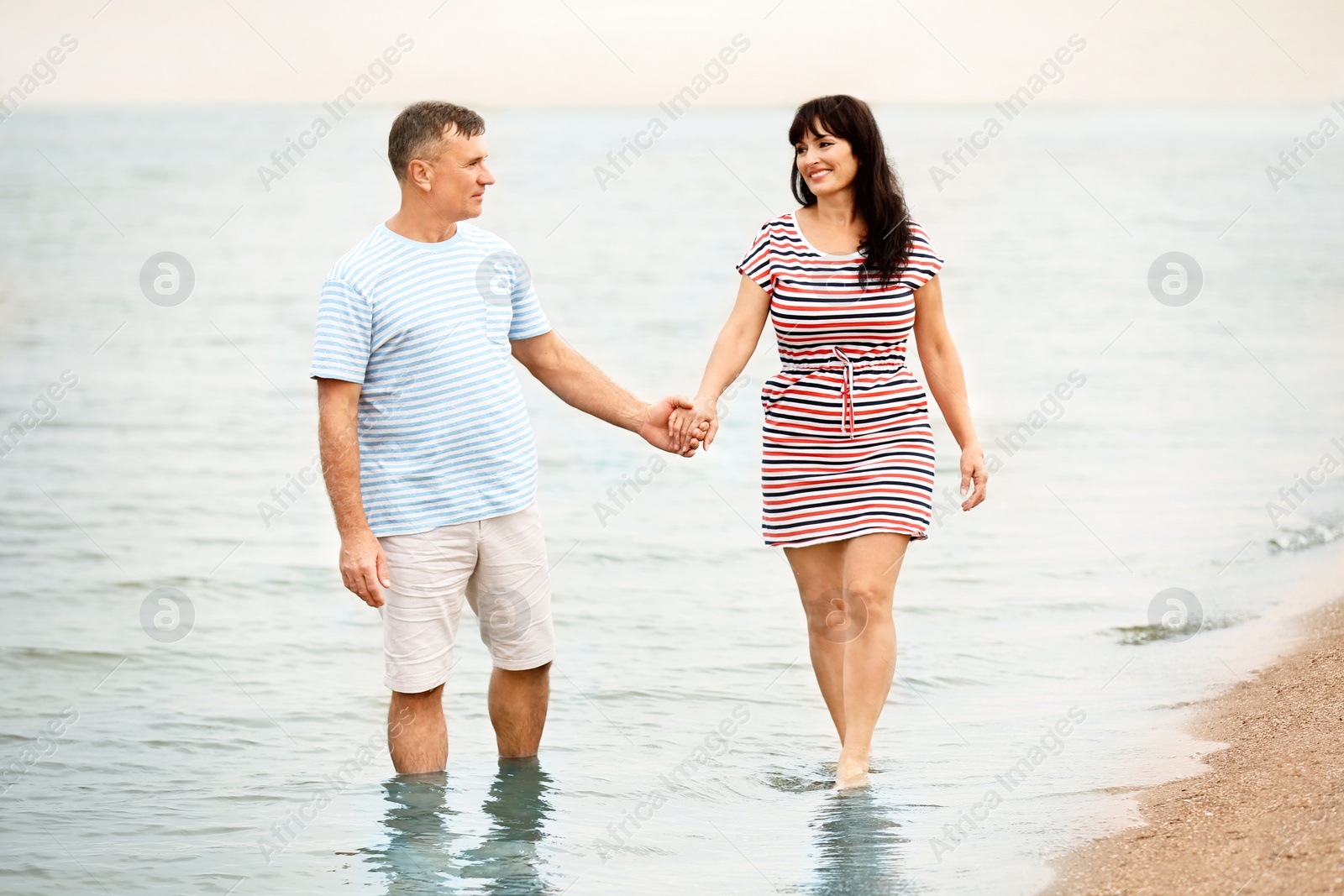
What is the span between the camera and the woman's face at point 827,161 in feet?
13.2

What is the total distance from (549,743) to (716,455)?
5.35 meters

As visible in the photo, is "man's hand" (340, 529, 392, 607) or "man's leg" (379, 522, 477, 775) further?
"man's leg" (379, 522, 477, 775)

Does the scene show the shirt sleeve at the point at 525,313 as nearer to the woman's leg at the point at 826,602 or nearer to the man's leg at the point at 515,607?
the man's leg at the point at 515,607

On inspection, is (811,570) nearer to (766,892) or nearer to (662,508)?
(766,892)

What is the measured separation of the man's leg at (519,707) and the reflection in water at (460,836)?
0.07 m

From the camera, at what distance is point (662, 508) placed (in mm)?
8719

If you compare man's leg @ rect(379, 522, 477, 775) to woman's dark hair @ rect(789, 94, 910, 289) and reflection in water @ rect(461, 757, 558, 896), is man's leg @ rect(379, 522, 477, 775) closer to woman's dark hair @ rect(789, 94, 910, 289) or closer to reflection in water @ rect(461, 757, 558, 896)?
reflection in water @ rect(461, 757, 558, 896)

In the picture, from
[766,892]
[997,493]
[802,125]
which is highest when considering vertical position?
[802,125]

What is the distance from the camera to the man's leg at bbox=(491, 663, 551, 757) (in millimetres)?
4332

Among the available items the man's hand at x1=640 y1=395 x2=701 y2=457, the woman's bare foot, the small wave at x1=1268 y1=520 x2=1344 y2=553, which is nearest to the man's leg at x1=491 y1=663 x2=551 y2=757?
the man's hand at x1=640 y1=395 x2=701 y2=457

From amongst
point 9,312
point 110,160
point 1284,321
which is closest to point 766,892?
point 1284,321

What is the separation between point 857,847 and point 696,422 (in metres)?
1.33

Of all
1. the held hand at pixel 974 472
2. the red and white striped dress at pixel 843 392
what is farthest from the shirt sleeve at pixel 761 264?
the held hand at pixel 974 472

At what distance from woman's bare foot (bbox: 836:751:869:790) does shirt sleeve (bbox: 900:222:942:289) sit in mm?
1394
